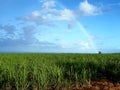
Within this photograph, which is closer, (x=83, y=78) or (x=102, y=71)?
(x=83, y=78)

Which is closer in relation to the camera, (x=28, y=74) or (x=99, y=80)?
(x=28, y=74)

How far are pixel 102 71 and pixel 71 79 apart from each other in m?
1.98

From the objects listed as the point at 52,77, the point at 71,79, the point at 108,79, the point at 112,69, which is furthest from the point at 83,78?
the point at 112,69

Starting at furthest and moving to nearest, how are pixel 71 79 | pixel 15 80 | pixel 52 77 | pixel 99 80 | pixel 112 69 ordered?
pixel 112 69, pixel 99 80, pixel 71 79, pixel 52 77, pixel 15 80

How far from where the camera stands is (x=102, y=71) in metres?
9.84

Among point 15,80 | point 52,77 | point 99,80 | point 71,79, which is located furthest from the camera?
point 99,80

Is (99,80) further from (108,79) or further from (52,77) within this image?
(52,77)

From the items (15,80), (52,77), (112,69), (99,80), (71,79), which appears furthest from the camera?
(112,69)

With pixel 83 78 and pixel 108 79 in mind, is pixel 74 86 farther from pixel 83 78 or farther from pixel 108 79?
pixel 108 79

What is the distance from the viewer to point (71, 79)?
323 inches

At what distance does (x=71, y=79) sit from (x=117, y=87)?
1.30 m

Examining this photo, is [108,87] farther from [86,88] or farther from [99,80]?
[99,80]

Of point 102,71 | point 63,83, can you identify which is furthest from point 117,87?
point 102,71

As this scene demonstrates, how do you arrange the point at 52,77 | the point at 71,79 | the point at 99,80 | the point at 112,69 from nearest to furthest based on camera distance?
the point at 52,77, the point at 71,79, the point at 99,80, the point at 112,69
